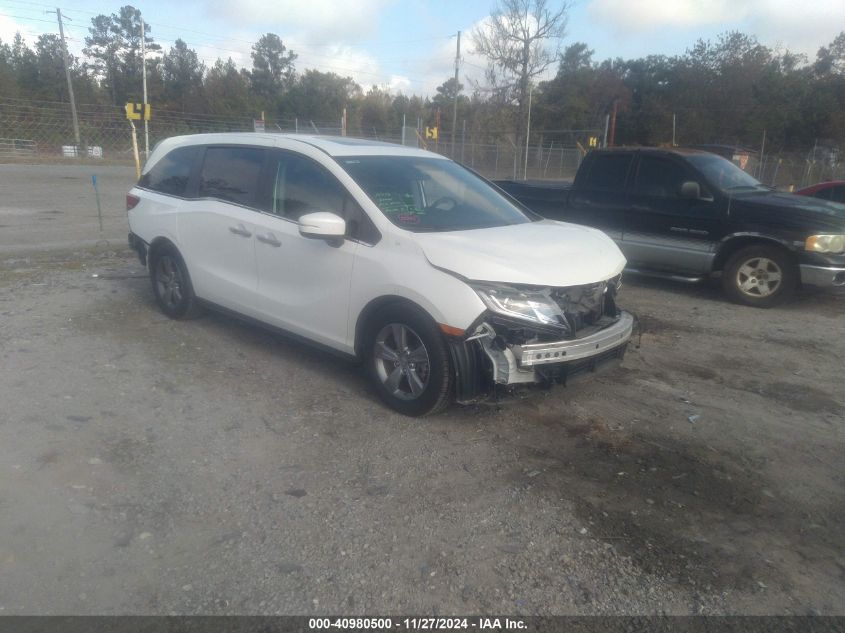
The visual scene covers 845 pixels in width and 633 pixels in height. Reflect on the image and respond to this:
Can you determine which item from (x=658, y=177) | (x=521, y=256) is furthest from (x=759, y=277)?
(x=521, y=256)

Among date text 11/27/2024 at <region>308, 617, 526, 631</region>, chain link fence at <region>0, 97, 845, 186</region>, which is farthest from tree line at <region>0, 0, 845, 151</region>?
date text 11/27/2024 at <region>308, 617, 526, 631</region>

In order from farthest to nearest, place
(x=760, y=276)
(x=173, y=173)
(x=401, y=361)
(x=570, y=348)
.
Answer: (x=760, y=276), (x=173, y=173), (x=401, y=361), (x=570, y=348)

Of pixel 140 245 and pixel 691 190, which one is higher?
pixel 691 190

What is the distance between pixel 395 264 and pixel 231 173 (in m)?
2.24

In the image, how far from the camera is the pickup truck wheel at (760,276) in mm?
7754

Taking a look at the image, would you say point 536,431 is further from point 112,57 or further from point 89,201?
point 112,57

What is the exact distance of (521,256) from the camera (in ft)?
14.6

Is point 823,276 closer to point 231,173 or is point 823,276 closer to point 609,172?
point 609,172

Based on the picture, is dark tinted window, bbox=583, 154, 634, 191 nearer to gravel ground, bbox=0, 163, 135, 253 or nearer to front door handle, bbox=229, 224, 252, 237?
front door handle, bbox=229, 224, 252, 237

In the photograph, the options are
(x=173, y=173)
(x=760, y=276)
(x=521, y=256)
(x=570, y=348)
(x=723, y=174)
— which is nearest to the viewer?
(x=570, y=348)

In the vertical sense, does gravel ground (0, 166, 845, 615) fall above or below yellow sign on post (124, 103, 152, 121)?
below

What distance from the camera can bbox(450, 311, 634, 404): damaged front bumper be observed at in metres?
4.20

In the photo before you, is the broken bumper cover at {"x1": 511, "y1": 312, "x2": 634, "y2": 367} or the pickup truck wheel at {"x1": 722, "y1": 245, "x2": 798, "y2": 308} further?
the pickup truck wheel at {"x1": 722, "y1": 245, "x2": 798, "y2": 308}

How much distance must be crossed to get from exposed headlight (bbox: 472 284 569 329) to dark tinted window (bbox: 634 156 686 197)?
16.5 ft
